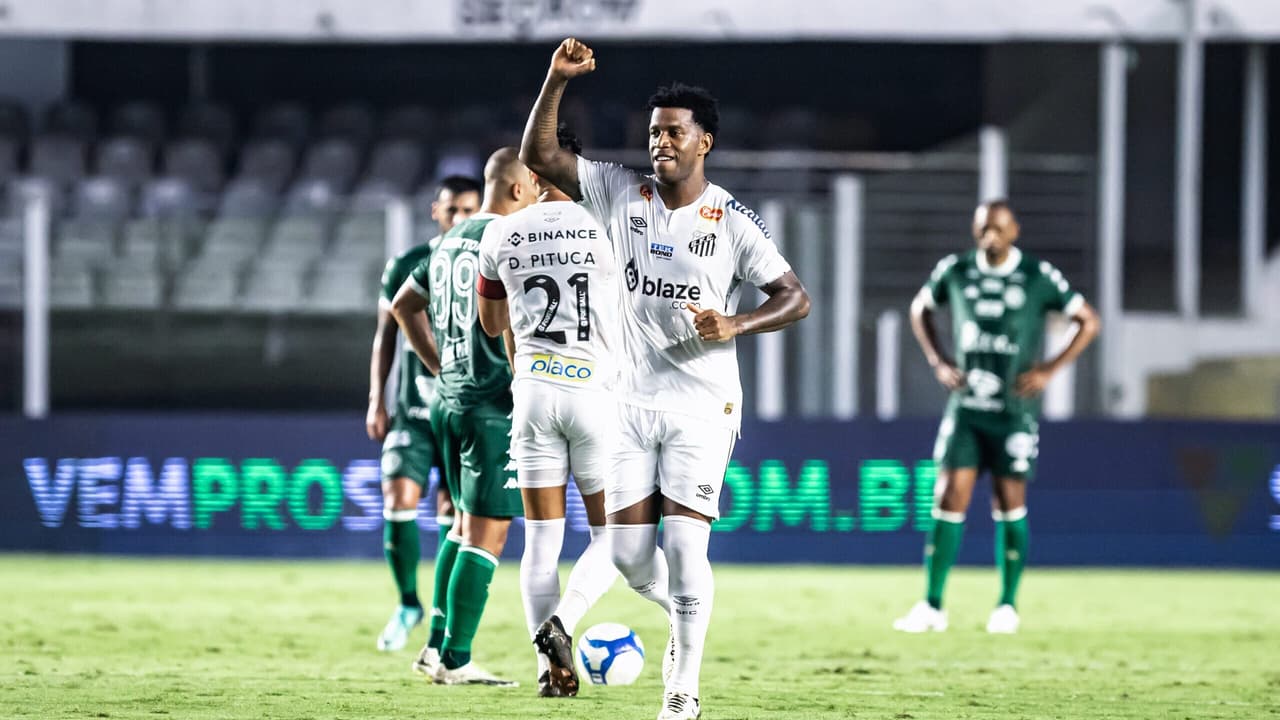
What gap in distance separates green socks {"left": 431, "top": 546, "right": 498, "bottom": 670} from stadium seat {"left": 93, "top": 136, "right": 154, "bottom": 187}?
11.2m

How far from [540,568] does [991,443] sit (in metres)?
3.84

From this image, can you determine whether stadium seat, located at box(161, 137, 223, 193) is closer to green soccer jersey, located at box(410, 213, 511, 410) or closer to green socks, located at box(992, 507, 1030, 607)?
green socks, located at box(992, 507, 1030, 607)

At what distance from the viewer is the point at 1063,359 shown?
33.3 ft

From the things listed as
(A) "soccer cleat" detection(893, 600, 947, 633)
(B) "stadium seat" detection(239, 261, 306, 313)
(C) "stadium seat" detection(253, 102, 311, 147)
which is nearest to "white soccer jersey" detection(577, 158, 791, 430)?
(A) "soccer cleat" detection(893, 600, 947, 633)

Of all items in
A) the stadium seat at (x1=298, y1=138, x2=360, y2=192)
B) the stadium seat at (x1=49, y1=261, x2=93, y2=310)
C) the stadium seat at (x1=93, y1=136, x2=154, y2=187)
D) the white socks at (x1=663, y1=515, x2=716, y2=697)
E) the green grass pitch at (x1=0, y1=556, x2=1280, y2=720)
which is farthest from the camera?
the stadium seat at (x1=298, y1=138, x2=360, y2=192)

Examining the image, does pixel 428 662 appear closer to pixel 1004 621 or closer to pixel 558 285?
pixel 558 285

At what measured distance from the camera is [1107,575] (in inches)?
527

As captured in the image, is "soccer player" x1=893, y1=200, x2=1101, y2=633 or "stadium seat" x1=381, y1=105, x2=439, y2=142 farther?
"stadium seat" x1=381, y1=105, x2=439, y2=142

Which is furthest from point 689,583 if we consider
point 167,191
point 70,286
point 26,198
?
point 167,191

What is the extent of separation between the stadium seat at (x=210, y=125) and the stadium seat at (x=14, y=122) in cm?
147

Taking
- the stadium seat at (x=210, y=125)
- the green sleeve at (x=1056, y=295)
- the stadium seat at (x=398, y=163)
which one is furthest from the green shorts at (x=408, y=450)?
the stadium seat at (x=210, y=125)

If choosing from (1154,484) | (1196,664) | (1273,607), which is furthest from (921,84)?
(1196,664)

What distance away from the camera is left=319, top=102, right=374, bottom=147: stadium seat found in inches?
750

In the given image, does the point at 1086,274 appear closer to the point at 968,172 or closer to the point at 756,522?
the point at 968,172
